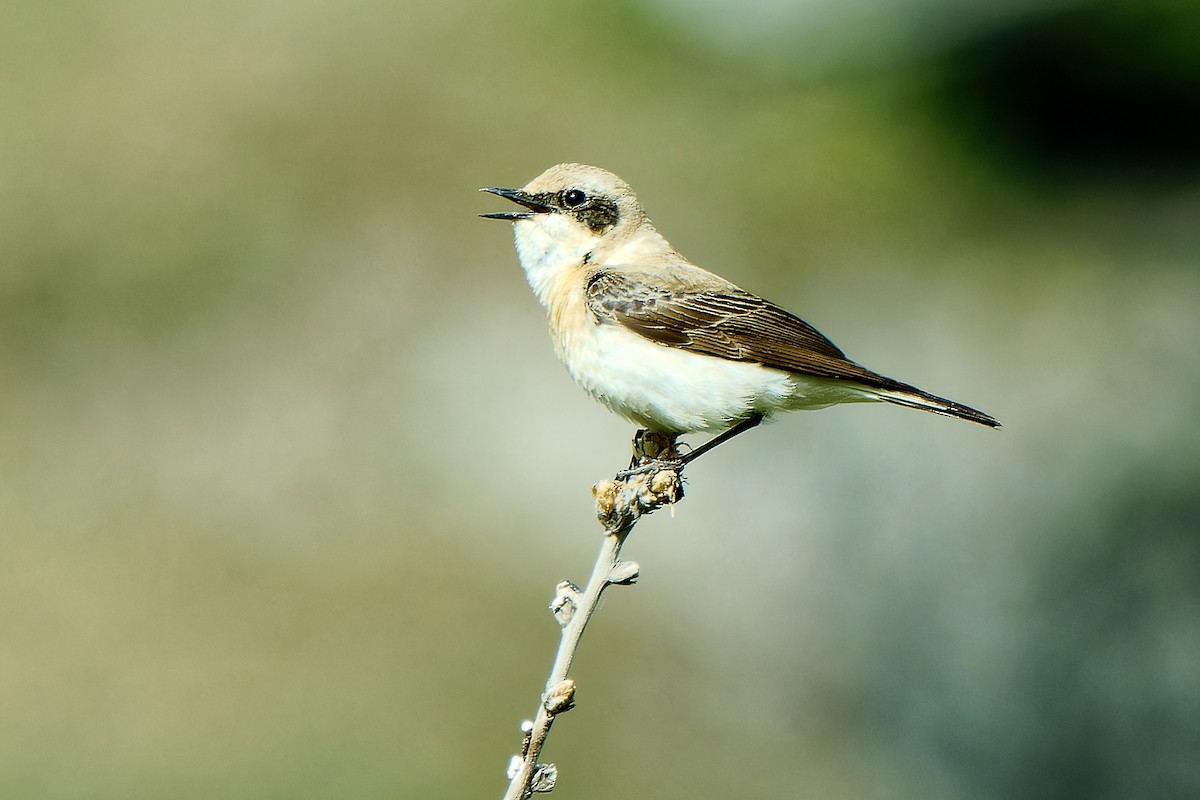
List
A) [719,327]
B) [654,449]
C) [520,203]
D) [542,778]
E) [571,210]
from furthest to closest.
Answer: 1. [571,210]
2. [520,203]
3. [719,327]
4. [654,449]
5. [542,778]

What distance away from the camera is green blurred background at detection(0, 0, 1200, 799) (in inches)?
425

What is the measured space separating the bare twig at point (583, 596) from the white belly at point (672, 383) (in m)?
0.71

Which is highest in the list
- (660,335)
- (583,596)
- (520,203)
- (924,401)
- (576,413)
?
(576,413)

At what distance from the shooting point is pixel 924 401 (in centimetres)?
547

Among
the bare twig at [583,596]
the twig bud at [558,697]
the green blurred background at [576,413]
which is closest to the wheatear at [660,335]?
the bare twig at [583,596]

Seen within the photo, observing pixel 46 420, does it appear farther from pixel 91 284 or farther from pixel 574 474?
pixel 574 474

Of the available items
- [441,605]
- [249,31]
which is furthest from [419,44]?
[441,605]

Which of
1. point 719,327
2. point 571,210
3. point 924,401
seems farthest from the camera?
point 571,210

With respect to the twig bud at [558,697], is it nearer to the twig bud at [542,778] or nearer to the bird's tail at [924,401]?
the twig bud at [542,778]

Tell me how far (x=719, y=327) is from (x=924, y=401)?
1.02m

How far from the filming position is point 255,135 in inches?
608

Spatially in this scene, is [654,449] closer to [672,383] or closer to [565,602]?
[672,383]

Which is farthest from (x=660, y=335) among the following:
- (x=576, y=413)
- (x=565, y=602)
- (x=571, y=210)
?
(x=576, y=413)

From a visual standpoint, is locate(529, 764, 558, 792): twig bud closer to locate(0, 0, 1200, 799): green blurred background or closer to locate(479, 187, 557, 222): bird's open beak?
locate(479, 187, 557, 222): bird's open beak
